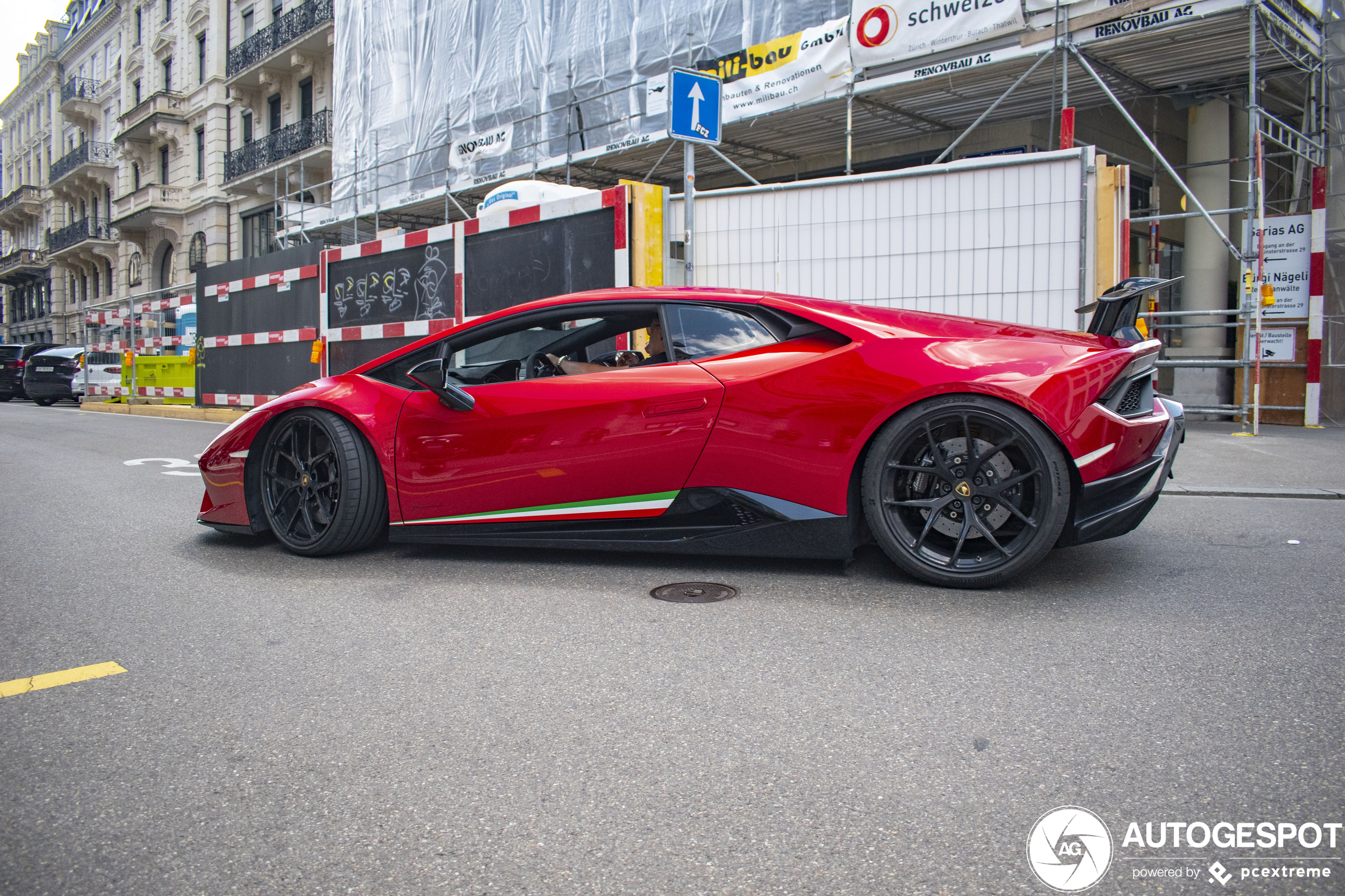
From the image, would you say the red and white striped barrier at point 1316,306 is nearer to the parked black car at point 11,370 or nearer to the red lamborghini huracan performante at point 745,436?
the red lamborghini huracan performante at point 745,436

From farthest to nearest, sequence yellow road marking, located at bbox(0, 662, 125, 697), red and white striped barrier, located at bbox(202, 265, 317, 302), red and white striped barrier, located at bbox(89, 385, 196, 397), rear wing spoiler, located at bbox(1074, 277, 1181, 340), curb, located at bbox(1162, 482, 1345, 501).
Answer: red and white striped barrier, located at bbox(89, 385, 196, 397), red and white striped barrier, located at bbox(202, 265, 317, 302), curb, located at bbox(1162, 482, 1345, 501), rear wing spoiler, located at bbox(1074, 277, 1181, 340), yellow road marking, located at bbox(0, 662, 125, 697)

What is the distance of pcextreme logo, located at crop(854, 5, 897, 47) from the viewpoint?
434 inches

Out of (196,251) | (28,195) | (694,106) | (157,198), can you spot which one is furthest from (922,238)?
(28,195)

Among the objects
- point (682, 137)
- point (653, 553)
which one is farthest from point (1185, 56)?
point (653, 553)

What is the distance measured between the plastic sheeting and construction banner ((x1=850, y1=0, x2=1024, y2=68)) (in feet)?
3.42

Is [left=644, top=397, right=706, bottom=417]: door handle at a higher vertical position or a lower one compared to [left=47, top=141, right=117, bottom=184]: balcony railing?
lower

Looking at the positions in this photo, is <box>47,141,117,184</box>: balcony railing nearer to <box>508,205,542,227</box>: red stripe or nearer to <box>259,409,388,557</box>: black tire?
<box>508,205,542,227</box>: red stripe

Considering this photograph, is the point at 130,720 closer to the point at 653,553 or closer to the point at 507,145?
the point at 653,553

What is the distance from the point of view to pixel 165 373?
57.2 ft

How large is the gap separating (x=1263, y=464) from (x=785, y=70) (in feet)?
26.0

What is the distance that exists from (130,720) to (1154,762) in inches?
94.8

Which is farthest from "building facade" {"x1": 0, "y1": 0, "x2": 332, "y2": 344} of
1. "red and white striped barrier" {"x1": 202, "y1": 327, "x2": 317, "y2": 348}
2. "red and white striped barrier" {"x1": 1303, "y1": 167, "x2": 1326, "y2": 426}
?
"red and white striped barrier" {"x1": 1303, "y1": 167, "x2": 1326, "y2": 426}

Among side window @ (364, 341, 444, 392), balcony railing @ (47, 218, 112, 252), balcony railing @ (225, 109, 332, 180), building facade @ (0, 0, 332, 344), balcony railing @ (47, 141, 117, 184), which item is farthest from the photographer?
balcony railing @ (47, 218, 112, 252)

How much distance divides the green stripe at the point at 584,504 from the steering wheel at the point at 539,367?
0.57m
